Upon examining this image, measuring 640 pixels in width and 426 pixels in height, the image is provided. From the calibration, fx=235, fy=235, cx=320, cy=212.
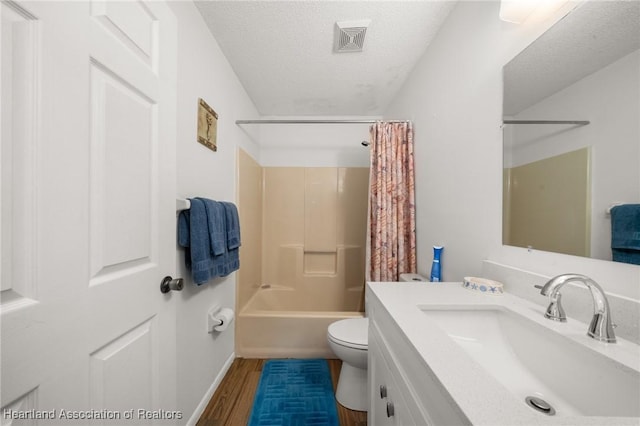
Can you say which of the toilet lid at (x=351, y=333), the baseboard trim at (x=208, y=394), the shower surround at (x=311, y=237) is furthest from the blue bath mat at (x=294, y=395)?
the shower surround at (x=311, y=237)

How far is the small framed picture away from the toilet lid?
139cm

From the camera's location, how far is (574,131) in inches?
27.9

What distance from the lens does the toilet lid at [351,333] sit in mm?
1362

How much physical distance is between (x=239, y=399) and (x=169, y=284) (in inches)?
43.7

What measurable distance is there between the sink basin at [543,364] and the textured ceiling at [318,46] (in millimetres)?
1512

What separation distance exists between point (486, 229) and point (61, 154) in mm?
1405

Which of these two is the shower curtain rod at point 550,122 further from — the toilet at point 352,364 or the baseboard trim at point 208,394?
the baseboard trim at point 208,394

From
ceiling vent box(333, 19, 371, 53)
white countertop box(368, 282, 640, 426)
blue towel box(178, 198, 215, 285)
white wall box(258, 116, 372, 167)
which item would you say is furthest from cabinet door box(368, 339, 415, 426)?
white wall box(258, 116, 372, 167)

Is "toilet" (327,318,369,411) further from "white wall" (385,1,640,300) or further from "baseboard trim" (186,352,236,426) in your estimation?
"baseboard trim" (186,352,236,426)

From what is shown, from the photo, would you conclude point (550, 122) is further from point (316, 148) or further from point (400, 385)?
point (316, 148)

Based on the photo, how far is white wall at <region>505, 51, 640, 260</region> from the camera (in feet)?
1.92

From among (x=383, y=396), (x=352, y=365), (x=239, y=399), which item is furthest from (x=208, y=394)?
(x=383, y=396)

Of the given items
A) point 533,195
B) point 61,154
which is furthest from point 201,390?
point 533,195

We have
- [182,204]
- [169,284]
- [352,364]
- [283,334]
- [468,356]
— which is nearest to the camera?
[468,356]
